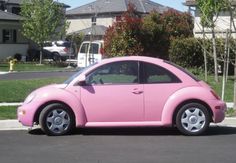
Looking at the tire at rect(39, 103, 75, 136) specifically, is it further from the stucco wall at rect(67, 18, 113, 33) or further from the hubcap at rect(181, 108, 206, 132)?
the stucco wall at rect(67, 18, 113, 33)

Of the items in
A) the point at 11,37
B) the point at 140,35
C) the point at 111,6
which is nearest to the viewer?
the point at 140,35

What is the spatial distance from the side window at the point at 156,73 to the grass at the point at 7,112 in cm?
352

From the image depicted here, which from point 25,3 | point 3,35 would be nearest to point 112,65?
point 25,3

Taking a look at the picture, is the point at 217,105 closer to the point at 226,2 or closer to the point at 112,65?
the point at 112,65

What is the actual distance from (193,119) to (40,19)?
2988 cm

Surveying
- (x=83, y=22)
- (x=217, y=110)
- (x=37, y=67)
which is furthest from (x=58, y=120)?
(x=83, y=22)

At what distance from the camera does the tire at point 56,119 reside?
34.0 feet

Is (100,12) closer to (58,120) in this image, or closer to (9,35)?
(9,35)

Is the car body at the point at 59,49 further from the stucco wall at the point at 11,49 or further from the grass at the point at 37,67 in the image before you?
the grass at the point at 37,67

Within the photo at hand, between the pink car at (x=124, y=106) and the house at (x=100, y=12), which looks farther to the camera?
the house at (x=100, y=12)

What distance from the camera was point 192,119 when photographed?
34.0 feet

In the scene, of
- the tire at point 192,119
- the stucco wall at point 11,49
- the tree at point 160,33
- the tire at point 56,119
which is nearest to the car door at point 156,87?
the tire at point 192,119

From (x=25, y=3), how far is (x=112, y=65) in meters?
31.1

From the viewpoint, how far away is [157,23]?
1102 inches
